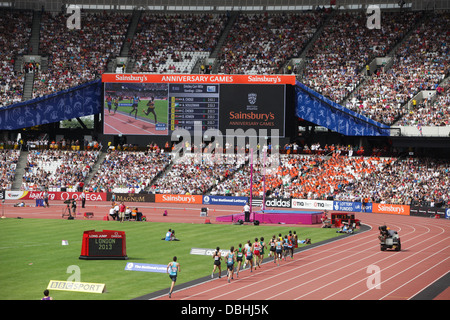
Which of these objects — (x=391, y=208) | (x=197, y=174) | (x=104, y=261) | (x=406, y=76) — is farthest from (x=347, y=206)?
(x=104, y=261)

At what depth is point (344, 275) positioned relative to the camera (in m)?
28.8

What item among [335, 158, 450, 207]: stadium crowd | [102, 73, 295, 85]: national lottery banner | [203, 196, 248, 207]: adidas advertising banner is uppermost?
[102, 73, 295, 85]: national lottery banner

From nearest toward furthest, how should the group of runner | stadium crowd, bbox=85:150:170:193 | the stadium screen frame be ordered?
the group of runner < the stadium screen frame < stadium crowd, bbox=85:150:170:193

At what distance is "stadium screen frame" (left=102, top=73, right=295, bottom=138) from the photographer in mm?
67062

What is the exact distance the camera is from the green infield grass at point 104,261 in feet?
82.1

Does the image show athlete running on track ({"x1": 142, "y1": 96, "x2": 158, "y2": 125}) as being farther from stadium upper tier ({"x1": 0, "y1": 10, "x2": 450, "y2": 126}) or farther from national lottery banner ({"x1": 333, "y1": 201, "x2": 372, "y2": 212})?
national lottery banner ({"x1": 333, "y1": 201, "x2": 372, "y2": 212})

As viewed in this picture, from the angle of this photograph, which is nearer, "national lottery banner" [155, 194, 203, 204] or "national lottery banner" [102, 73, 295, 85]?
"national lottery banner" [102, 73, 295, 85]

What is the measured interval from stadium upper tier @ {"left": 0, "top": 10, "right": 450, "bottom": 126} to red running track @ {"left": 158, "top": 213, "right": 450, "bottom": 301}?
2897 cm

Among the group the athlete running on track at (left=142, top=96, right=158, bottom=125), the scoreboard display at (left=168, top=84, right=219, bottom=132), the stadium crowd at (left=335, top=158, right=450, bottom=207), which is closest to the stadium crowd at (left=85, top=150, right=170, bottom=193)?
the scoreboard display at (left=168, top=84, right=219, bottom=132)

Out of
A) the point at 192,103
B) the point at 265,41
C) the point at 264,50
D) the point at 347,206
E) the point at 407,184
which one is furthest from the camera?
the point at 265,41

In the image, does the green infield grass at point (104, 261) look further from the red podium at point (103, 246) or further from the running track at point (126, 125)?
the running track at point (126, 125)

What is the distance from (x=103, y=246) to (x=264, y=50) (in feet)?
158

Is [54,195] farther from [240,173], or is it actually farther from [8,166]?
[240,173]
